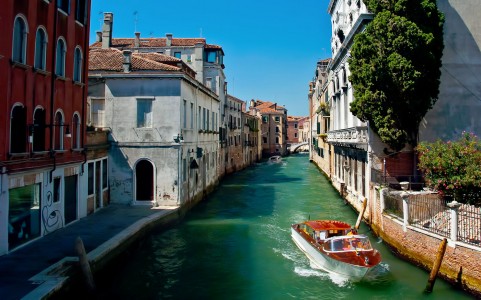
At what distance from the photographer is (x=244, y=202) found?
73.9 ft

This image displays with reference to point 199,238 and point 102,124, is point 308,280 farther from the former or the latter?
point 102,124

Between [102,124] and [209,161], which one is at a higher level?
[102,124]

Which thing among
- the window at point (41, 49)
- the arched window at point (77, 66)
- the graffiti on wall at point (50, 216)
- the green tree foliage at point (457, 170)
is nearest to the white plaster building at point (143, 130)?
the arched window at point (77, 66)

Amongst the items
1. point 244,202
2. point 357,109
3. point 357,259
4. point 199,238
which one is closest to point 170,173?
point 199,238

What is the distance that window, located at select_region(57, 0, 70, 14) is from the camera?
1272 cm

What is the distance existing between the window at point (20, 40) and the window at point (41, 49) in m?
0.74

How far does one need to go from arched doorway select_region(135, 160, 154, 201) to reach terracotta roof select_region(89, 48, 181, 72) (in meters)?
4.03

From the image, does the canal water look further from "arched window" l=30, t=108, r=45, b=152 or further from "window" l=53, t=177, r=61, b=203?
"arched window" l=30, t=108, r=45, b=152

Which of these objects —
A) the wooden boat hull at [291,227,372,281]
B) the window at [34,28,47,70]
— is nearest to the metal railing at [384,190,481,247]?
the wooden boat hull at [291,227,372,281]

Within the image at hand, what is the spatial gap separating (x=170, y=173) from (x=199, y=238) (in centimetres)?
382

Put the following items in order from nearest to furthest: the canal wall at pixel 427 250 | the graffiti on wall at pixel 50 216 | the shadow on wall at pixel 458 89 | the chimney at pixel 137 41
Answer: the canal wall at pixel 427 250
the graffiti on wall at pixel 50 216
the shadow on wall at pixel 458 89
the chimney at pixel 137 41

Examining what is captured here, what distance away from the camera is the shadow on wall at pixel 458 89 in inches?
647

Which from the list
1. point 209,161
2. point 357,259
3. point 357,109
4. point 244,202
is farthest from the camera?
point 209,161

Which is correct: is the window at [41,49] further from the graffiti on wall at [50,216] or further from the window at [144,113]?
the window at [144,113]
